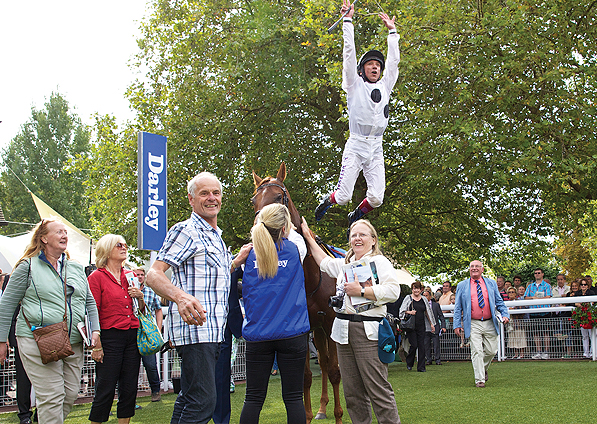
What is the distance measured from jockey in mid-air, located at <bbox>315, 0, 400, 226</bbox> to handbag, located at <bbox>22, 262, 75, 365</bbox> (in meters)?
3.29

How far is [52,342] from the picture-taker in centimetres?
469

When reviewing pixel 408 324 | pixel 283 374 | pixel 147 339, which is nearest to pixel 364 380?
pixel 283 374

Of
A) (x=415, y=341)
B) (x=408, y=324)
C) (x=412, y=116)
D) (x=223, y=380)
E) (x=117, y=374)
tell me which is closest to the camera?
(x=117, y=374)

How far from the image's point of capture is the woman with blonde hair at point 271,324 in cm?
405

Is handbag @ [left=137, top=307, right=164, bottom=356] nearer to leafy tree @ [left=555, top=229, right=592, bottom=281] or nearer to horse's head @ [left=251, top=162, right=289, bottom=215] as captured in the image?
horse's head @ [left=251, top=162, right=289, bottom=215]

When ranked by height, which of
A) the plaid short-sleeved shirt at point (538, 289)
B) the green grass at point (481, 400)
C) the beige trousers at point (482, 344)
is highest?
the plaid short-sleeved shirt at point (538, 289)

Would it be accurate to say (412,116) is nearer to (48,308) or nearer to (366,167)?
(366,167)

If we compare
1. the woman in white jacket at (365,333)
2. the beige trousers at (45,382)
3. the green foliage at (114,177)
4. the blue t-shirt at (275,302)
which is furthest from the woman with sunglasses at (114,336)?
the green foliage at (114,177)

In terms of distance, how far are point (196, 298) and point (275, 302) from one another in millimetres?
698

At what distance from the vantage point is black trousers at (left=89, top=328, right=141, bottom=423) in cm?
518

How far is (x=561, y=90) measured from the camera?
13.6m

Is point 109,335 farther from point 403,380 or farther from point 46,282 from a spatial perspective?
point 403,380

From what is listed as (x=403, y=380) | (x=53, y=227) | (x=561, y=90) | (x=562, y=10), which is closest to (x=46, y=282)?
(x=53, y=227)

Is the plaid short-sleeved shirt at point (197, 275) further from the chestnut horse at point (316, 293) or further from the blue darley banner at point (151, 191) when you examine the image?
the blue darley banner at point (151, 191)
